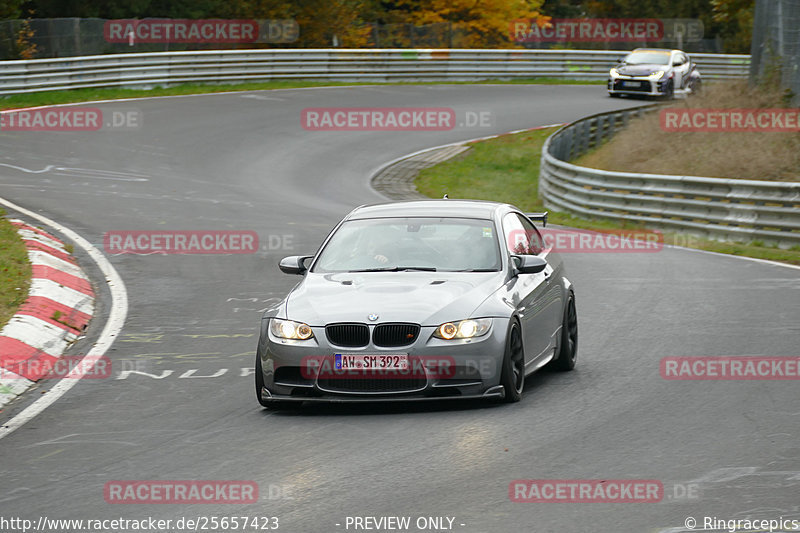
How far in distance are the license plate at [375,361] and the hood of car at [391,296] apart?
24 cm

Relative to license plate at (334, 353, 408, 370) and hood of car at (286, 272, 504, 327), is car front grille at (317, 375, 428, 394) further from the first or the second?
hood of car at (286, 272, 504, 327)

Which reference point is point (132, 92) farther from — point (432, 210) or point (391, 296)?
point (391, 296)

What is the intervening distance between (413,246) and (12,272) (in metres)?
6.00

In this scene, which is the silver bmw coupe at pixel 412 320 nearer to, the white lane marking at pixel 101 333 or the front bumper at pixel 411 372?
the front bumper at pixel 411 372

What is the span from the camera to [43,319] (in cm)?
1205

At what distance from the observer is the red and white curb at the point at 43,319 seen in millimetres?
10336

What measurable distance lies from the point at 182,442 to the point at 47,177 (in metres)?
17.8

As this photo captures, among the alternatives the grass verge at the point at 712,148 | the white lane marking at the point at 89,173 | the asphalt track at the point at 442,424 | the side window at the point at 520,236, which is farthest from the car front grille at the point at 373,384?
the white lane marking at the point at 89,173

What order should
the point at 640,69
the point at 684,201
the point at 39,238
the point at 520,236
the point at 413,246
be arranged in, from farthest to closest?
the point at 640,69
the point at 684,201
the point at 39,238
the point at 520,236
the point at 413,246

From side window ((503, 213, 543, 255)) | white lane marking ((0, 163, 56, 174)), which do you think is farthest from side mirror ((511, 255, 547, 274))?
white lane marking ((0, 163, 56, 174))

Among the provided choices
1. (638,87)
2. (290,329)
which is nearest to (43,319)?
(290,329)

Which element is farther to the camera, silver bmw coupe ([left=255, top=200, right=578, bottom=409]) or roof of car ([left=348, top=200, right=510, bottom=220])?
roof of car ([left=348, top=200, right=510, bottom=220])

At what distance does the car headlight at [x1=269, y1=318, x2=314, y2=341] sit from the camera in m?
8.77

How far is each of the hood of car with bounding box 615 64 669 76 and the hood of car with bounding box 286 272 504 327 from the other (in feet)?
117
